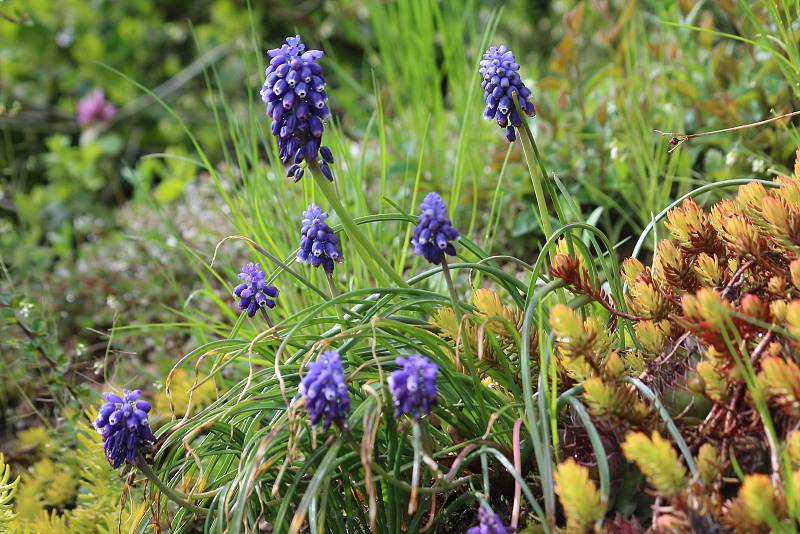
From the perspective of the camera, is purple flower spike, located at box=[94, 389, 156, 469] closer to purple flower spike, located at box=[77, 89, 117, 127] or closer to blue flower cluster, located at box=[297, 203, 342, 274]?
blue flower cluster, located at box=[297, 203, 342, 274]

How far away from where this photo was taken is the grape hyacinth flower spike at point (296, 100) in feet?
5.03

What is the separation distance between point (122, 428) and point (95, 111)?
410 cm

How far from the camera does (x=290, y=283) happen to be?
250cm

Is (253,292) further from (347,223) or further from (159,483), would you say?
(159,483)

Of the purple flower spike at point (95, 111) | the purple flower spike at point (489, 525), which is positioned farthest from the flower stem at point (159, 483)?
the purple flower spike at point (95, 111)

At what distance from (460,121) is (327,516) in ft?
5.75

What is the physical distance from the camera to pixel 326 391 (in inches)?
52.6

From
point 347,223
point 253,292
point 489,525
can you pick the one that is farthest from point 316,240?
point 489,525

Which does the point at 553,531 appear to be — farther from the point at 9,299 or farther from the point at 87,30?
the point at 87,30

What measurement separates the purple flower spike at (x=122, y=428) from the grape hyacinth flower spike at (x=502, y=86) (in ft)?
2.84

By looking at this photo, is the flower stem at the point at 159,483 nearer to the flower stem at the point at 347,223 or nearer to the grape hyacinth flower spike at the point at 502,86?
the flower stem at the point at 347,223

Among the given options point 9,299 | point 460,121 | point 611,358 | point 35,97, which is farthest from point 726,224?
point 35,97

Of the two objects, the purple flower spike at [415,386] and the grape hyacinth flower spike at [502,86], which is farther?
the grape hyacinth flower spike at [502,86]

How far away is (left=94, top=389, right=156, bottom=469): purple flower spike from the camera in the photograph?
151cm
